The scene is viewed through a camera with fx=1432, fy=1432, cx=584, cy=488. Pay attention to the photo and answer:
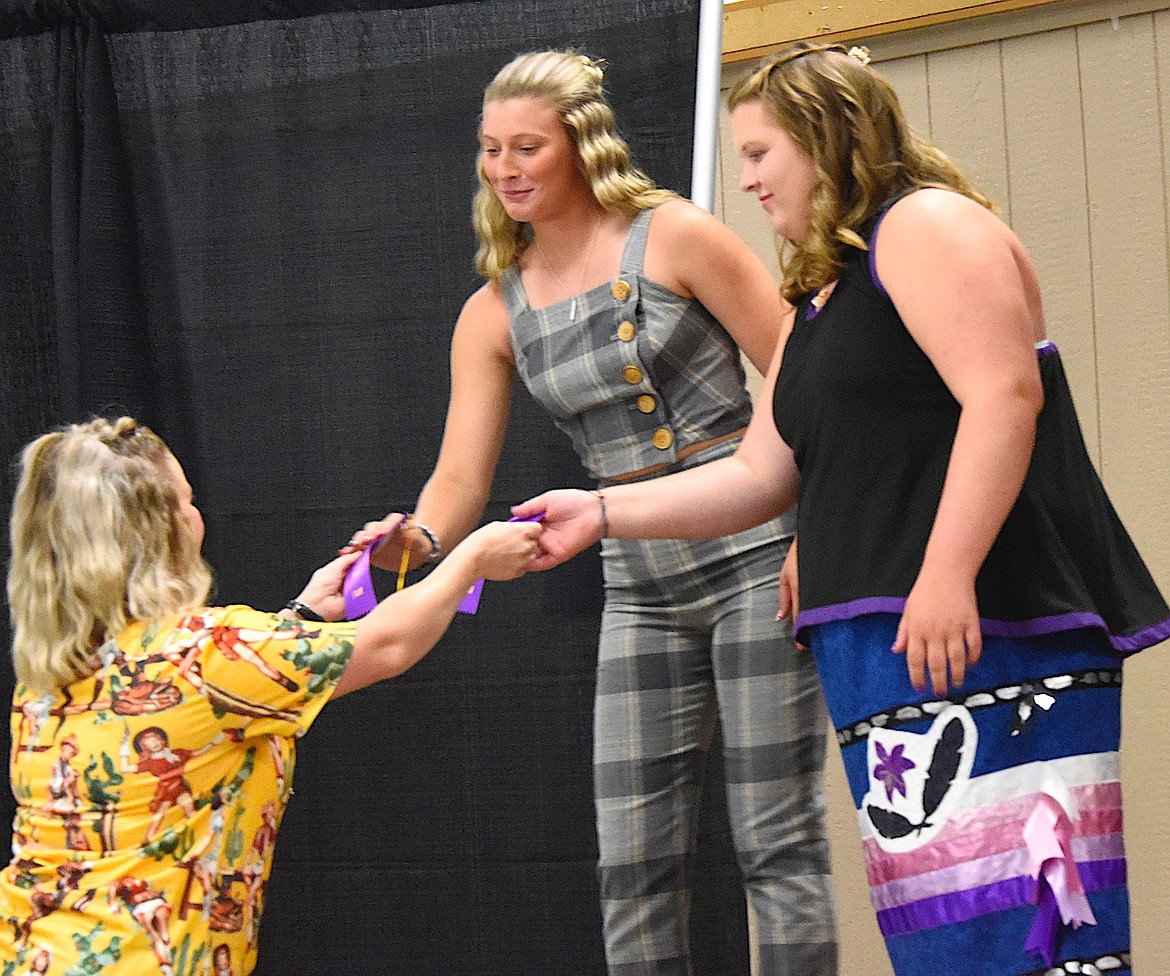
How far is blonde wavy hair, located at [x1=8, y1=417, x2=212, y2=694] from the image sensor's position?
63.7 inches

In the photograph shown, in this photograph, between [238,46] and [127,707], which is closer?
[127,707]

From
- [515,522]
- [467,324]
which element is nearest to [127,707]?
[515,522]

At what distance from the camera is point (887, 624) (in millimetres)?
1348

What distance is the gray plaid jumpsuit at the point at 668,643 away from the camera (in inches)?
69.6

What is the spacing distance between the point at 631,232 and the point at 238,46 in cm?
95

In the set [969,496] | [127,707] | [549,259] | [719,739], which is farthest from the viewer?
[719,739]

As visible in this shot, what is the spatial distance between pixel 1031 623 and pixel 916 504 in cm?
15

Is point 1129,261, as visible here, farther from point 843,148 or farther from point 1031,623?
point 1031,623

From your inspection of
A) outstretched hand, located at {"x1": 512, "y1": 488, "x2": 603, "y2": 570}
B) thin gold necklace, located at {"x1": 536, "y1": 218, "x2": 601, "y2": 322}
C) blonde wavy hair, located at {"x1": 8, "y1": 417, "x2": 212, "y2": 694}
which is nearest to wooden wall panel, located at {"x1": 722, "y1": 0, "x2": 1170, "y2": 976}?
thin gold necklace, located at {"x1": 536, "y1": 218, "x2": 601, "y2": 322}

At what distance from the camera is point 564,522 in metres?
1.77

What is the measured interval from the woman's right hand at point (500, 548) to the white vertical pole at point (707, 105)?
1.96 ft

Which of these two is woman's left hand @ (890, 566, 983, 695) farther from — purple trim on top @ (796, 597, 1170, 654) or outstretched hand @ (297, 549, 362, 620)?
outstretched hand @ (297, 549, 362, 620)

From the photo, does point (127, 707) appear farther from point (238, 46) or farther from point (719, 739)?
point (238, 46)

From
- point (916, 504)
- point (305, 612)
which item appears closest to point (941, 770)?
point (916, 504)
